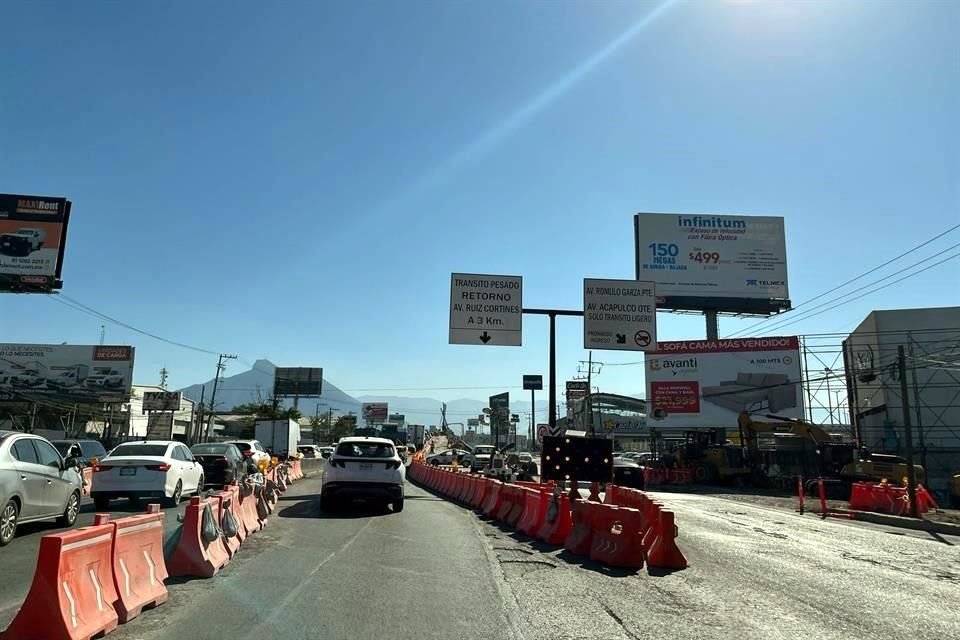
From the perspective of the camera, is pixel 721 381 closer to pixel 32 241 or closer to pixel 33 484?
pixel 32 241

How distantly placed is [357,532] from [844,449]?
2745 centimetres

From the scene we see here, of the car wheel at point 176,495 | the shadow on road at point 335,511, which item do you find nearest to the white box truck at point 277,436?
the shadow on road at point 335,511

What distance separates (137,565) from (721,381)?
48.5 metres

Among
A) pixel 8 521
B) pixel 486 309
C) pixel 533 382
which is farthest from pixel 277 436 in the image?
pixel 533 382

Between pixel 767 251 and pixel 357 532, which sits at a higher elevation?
pixel 767 251

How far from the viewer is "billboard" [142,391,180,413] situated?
69.9 metres

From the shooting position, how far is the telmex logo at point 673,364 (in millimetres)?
51406

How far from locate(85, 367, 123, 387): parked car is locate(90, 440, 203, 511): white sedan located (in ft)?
169

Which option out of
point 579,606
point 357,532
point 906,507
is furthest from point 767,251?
point 579,606

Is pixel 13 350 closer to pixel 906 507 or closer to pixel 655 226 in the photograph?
pixel 655 226

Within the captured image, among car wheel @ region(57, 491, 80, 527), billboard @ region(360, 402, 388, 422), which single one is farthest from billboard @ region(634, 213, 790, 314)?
billboard @ region(360, 402, 388, 422)

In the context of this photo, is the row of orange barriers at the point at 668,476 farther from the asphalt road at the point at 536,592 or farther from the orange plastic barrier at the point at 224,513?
the orange plastic barrier at the point at 224,513

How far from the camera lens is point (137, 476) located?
15.2m

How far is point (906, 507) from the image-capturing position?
825 inches
